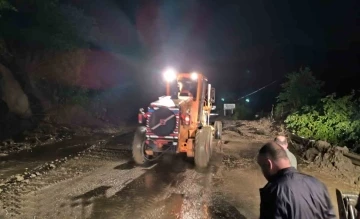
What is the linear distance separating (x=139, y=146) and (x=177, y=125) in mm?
1374

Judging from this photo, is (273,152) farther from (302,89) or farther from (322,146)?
(302,89)

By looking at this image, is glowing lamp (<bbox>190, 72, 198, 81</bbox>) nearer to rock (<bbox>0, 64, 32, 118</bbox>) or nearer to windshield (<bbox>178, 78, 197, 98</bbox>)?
windshield (<bbox>178, 78, 197, 98</bbox>)

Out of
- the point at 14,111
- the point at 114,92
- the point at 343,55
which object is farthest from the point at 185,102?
the point at 343,55

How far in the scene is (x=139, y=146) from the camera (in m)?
9.95

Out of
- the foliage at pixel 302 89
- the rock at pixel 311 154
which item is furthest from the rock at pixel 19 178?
the foliage at pixel 302 89

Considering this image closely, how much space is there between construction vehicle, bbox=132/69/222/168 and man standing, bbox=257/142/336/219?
6939 mm

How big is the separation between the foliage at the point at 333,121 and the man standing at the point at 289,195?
10.2 metres

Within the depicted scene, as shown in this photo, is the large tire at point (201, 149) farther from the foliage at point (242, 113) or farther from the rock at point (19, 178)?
the foliage at point (242, 113)

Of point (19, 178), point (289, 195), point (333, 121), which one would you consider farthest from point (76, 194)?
point (333, 121)

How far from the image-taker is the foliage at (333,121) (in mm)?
11930

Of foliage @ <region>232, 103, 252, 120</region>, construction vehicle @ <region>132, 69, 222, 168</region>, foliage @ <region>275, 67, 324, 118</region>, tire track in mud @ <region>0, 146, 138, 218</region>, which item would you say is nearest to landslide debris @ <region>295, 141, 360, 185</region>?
construction vehicle @ <region>132, 69, 222, 168</region>

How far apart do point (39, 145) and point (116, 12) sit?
25671mm

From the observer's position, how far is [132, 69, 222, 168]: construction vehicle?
9.59 meters

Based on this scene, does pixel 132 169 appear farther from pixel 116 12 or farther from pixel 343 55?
pixel 343 55
